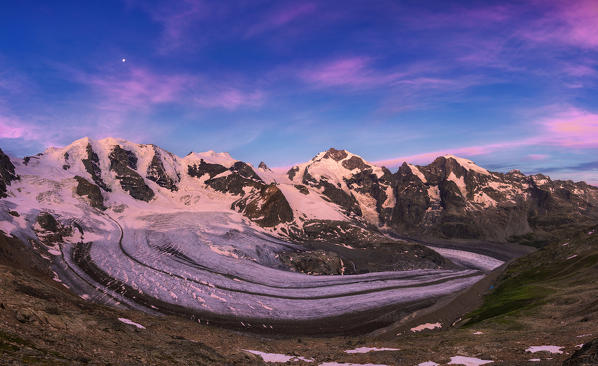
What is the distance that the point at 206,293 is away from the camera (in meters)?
105

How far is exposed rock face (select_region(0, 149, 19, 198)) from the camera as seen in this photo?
17340cm

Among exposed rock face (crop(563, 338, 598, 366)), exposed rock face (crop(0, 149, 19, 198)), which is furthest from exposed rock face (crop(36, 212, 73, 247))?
exposed rock face (crop(563, 338, 598, 366))

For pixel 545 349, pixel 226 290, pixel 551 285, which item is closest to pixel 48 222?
pixel 226 290

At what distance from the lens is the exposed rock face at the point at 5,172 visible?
173400 millimetres

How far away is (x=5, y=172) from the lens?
184 metres

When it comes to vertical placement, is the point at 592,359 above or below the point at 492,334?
above

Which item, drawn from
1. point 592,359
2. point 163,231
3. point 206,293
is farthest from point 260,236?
point 592,359

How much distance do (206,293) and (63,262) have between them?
167ft

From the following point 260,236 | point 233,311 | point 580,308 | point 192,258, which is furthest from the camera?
point 260,236

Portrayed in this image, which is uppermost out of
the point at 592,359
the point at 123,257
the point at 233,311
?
the point at 592,359

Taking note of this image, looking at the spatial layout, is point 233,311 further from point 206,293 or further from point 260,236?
point 260,236

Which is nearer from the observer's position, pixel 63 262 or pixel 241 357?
pixel 241 357

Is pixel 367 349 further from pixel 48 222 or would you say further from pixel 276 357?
pixel 48 222

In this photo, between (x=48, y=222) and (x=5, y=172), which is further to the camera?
(x=5, y=172)
